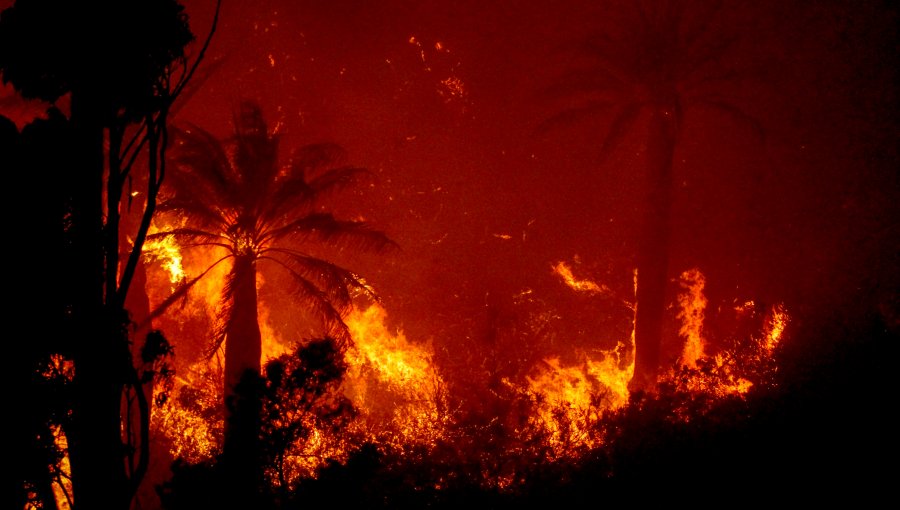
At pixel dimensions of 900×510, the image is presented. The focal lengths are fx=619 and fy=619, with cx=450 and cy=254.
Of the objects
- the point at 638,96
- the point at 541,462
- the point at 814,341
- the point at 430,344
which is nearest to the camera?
the point at 541,462

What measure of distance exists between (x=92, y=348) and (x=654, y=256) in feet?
54.3

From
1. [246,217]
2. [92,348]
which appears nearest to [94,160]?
[92,348]

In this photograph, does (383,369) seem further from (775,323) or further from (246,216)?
(775,323)

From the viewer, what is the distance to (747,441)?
28.9 ft

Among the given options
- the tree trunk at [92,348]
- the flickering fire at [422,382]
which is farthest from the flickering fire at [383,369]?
the tree trunk at [92,348]

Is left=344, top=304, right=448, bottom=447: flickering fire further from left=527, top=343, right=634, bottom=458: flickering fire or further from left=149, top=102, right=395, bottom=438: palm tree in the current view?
left=149, top=102, right=395, bottom=438: palm tree

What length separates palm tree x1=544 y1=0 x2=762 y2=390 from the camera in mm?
16797

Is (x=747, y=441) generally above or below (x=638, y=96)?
below

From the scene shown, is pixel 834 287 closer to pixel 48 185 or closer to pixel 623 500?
pixel 623 500

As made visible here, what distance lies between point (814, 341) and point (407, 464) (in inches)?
330

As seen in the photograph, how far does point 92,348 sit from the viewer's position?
13.4 feet

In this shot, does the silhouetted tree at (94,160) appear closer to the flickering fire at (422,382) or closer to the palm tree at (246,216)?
the flickering fire at (422,382)

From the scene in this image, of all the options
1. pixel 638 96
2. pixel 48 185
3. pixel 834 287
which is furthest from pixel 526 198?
pixel 48 185

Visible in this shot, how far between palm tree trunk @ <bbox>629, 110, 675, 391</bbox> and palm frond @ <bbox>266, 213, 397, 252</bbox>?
838 centimetres
